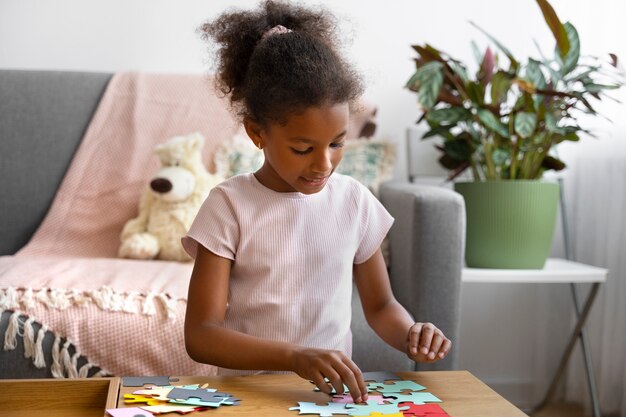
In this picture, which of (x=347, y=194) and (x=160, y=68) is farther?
(x=160, y=68)

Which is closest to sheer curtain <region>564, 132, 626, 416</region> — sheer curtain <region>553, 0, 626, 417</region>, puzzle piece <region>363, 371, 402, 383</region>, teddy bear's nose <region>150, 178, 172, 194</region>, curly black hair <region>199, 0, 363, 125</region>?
sheer curtain <region>553, 0, 626, 417</region>

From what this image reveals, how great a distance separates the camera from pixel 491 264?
2.25 m

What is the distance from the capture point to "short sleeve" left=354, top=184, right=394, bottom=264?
1279mm

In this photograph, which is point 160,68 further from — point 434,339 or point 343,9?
point 434,339

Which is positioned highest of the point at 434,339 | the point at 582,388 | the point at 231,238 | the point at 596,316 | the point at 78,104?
the point at 78,104

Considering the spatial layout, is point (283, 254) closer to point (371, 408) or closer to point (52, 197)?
point (371, 408)

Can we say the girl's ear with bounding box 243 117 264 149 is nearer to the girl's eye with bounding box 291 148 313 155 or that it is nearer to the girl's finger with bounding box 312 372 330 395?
the girl's eye with bounding box 291 148 313 155

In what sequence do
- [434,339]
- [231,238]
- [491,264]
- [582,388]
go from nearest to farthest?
[434,339] → [231,238] → [491,264] → [582,388]

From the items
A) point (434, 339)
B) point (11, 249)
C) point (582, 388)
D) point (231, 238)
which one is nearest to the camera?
point (434, 339)

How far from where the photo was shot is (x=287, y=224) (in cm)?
124

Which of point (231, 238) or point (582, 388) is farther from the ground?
point (231, 238)

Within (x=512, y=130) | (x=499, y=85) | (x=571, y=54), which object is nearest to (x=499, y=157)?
(x=512, y=130)

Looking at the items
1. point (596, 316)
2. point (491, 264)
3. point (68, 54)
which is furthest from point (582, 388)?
point (68, 54)

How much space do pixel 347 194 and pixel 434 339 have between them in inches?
12.8
